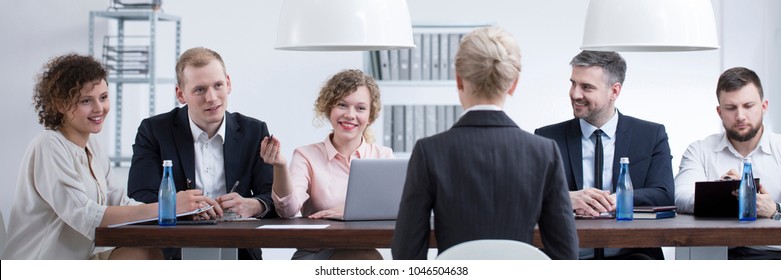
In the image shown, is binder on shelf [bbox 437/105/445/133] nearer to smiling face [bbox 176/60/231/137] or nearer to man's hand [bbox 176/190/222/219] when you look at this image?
smiling face [bbox 176/60/231/137]

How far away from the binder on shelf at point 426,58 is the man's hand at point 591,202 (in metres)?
1.97

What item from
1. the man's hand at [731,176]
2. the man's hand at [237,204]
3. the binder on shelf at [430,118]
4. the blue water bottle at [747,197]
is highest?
the binder on shelf at [430,118]

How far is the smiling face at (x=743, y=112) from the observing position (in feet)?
11.3

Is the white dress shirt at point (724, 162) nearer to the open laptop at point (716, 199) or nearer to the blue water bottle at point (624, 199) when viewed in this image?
the open laptop at point (716, 199)

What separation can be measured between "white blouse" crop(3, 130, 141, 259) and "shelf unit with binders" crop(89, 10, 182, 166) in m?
1.88

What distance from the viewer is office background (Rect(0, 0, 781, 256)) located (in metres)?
5.12

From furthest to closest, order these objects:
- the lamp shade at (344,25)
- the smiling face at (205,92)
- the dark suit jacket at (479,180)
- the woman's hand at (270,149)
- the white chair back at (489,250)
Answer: the smiling face at (205,92), the woman's hand at (270,149), the lamp shade at (344,25), the dark suit jacket at (479,180), the white chair back at (489,250)

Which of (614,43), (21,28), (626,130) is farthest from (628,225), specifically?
(21,28)

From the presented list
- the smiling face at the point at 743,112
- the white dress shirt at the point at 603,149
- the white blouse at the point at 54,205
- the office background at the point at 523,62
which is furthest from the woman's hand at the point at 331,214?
the office background at the point at 523,62

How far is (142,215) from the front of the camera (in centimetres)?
287

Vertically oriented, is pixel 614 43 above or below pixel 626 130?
above
